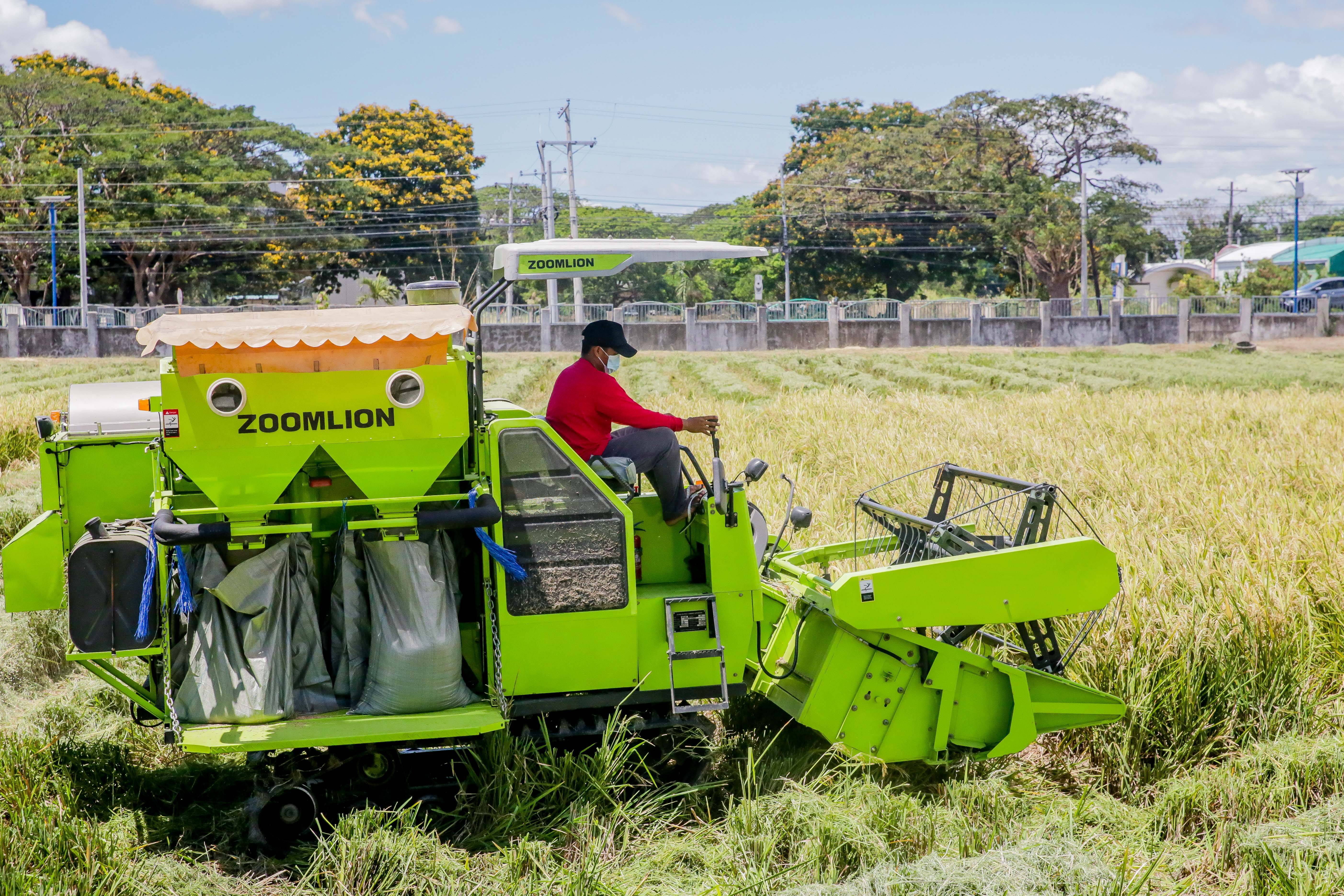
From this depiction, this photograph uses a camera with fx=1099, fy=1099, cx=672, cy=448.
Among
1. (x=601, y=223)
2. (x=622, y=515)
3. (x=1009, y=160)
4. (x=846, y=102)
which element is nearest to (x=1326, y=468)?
(x=622, y=515)

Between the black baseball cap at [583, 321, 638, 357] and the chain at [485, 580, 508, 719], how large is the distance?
1.39 m

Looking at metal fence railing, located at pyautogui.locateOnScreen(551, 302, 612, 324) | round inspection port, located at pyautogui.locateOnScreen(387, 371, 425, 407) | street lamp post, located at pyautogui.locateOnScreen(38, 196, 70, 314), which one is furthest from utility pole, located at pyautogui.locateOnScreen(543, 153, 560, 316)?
round inspection port, located at pyautogui.locateOnScreen(387, 371, 425, 407)

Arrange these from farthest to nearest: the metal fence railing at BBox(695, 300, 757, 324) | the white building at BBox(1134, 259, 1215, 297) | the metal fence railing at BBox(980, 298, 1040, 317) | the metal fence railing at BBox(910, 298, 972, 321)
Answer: the white building at BBox(1134, 259, 1215, 297)
the metal fence railing at BBox(910, 298, 972, 321)
the metal fence railing at BBox(980, 298, 1040, 317)
the metal fence railing at BBox(695, 300, 757, 324)

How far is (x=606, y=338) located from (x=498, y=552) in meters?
1.38

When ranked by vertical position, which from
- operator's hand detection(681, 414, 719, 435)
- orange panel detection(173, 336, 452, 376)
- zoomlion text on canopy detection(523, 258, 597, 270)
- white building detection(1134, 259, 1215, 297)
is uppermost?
white building detection(1134, 259, 1215, 297)

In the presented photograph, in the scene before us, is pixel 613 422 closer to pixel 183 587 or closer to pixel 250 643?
pixel 250 643

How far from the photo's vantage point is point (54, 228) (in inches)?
1762

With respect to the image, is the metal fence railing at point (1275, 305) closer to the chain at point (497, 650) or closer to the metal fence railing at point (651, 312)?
the metal fence railing at point (651, 312)

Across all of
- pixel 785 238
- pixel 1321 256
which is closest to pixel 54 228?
pixel 785 238

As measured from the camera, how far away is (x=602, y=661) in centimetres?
525

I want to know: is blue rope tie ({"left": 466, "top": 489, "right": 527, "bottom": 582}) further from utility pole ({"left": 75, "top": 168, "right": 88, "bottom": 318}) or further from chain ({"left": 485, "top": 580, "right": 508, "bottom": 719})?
utility pole ({"left": 75, "top": 168, "right": 88, "bottom": 318})

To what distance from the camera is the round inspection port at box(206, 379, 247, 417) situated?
15.4 feet

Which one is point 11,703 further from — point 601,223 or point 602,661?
point 601,223

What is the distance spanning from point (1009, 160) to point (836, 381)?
33.4 m
